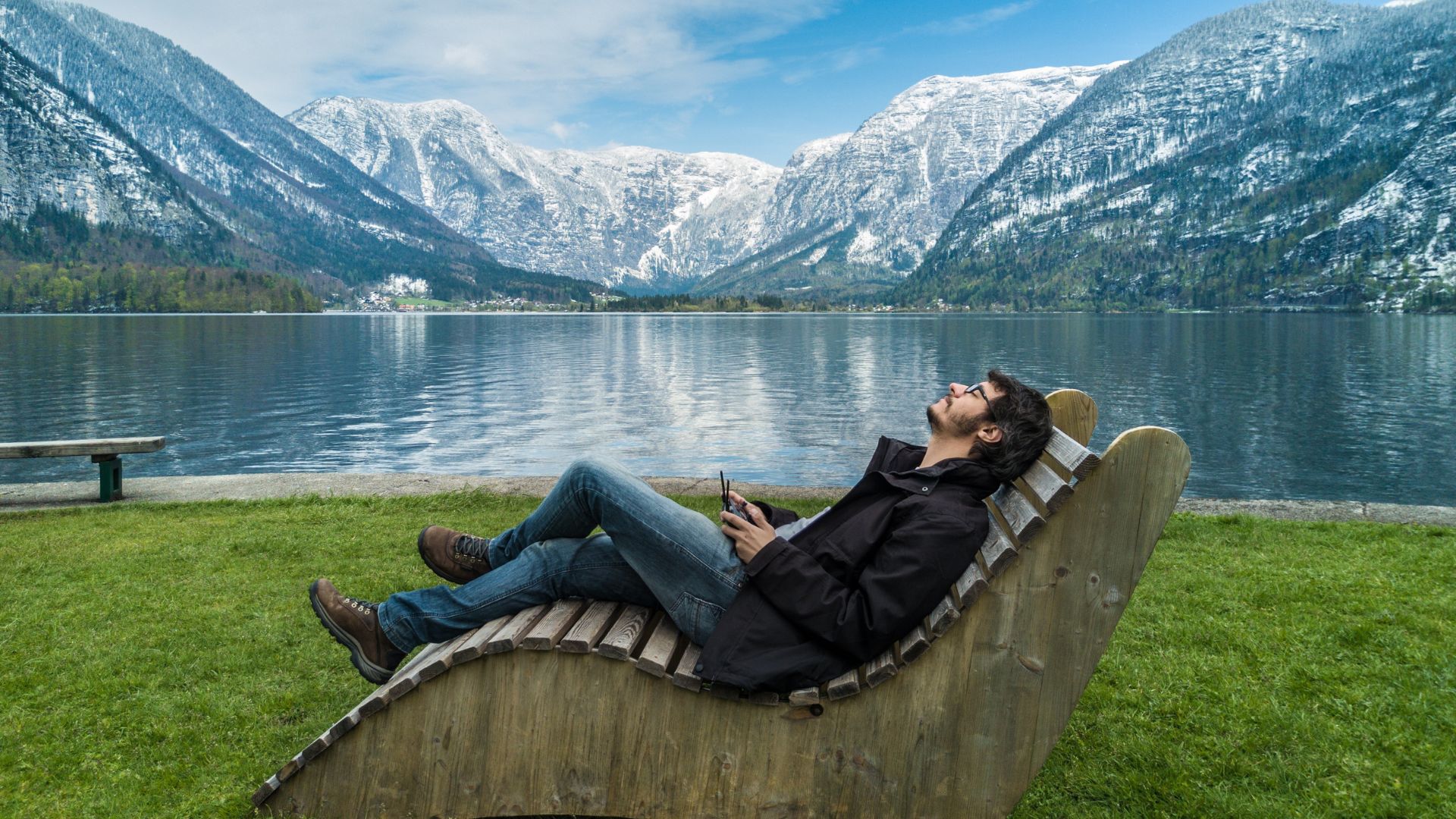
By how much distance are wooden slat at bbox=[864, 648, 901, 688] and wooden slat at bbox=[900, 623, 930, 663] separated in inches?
2.0

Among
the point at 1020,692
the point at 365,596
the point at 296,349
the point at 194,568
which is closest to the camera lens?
the point at 1020,692

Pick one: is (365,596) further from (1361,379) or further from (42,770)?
(1361,379)

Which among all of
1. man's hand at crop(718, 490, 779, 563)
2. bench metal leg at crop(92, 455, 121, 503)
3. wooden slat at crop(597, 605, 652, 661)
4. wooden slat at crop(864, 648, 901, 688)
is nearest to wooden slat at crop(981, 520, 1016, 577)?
wooden slat at crop(864, 648, 901, 688)

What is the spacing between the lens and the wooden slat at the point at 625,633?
12.9 ft

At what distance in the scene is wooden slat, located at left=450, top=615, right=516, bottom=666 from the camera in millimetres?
4004

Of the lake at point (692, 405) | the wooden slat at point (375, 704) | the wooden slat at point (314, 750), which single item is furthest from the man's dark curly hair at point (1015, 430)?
the lake at point (692, 405)

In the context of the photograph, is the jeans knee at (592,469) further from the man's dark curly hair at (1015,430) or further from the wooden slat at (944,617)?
the man's dark curly hair at (1015,430)

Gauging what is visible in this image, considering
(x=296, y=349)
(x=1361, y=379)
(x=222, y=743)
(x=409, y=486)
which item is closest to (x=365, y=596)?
(x=222, y=743)

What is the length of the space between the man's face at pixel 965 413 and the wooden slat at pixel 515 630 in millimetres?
2186

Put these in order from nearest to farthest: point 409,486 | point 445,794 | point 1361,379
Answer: point 445,794 < point 409,486 < point 1361,379

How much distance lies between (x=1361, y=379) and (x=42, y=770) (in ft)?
222

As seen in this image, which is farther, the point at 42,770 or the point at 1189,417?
the point at 1189,417

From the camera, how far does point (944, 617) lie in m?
3.64

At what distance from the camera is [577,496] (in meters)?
4.43
